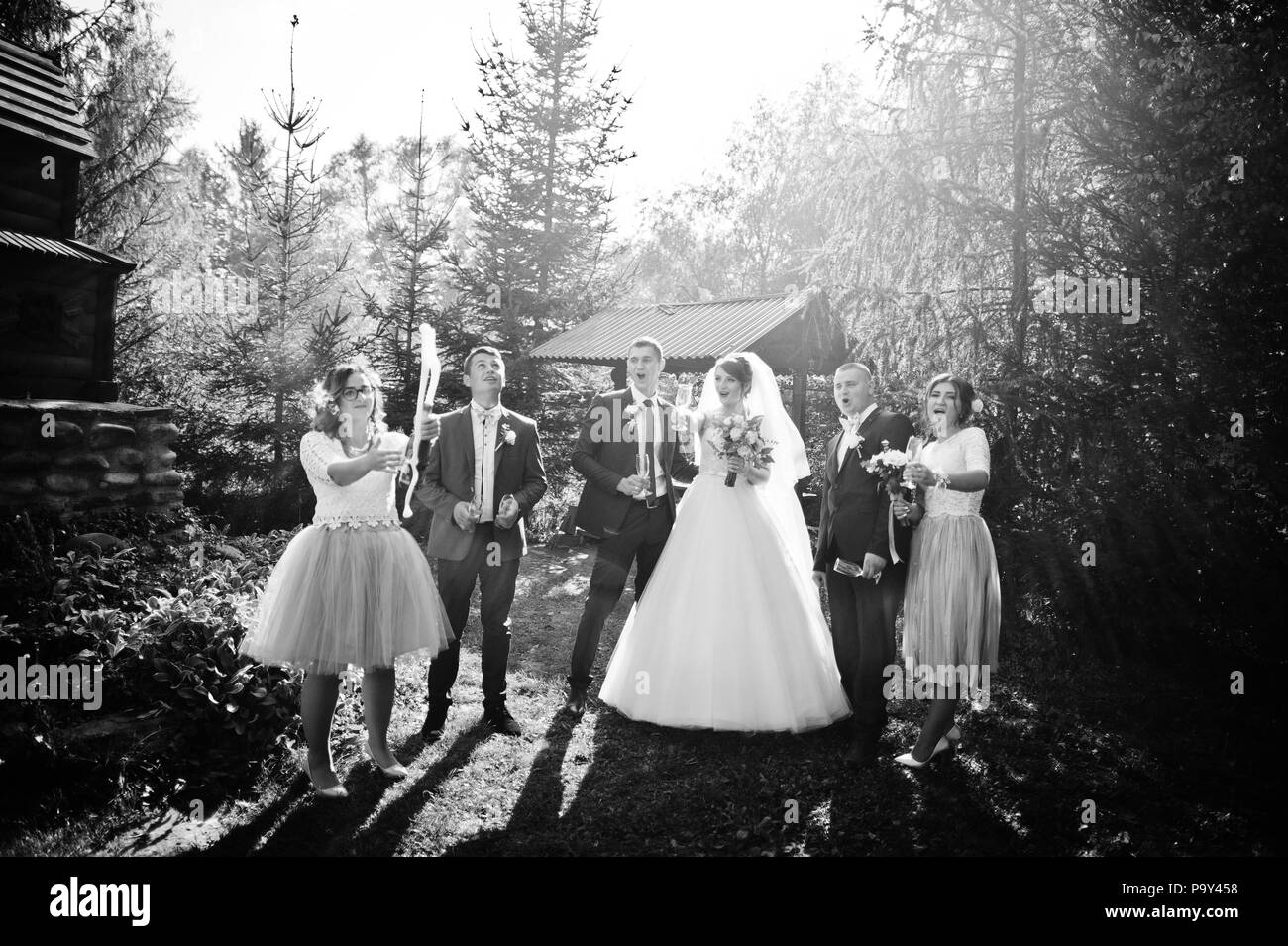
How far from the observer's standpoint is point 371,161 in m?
45.8

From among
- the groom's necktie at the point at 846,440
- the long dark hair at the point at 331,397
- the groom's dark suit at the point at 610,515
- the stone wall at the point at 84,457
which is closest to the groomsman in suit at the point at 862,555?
the groom's necktie at the point at 846,440

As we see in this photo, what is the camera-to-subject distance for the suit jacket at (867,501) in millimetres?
4945

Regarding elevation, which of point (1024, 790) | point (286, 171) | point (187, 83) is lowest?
point (1024, 790)

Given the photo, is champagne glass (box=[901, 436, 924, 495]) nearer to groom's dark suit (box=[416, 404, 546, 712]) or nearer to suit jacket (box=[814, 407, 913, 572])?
suit jacket (box=[814, 407, 913, 572])

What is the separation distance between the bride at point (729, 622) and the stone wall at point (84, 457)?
6.90 meters

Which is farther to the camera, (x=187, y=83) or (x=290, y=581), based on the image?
(x=187, y=83)

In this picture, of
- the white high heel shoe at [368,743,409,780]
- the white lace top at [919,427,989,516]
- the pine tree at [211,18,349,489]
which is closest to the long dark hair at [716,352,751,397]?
the white lace top at [919,427,989,516]

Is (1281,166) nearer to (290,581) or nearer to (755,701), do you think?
(755,701)

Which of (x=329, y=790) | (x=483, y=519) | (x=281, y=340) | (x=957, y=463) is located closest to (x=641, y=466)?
(x=483, y=519)

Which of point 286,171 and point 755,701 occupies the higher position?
point 286,171

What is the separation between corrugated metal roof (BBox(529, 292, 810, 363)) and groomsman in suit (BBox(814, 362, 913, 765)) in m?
6.86

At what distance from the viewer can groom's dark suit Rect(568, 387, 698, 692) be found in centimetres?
576
